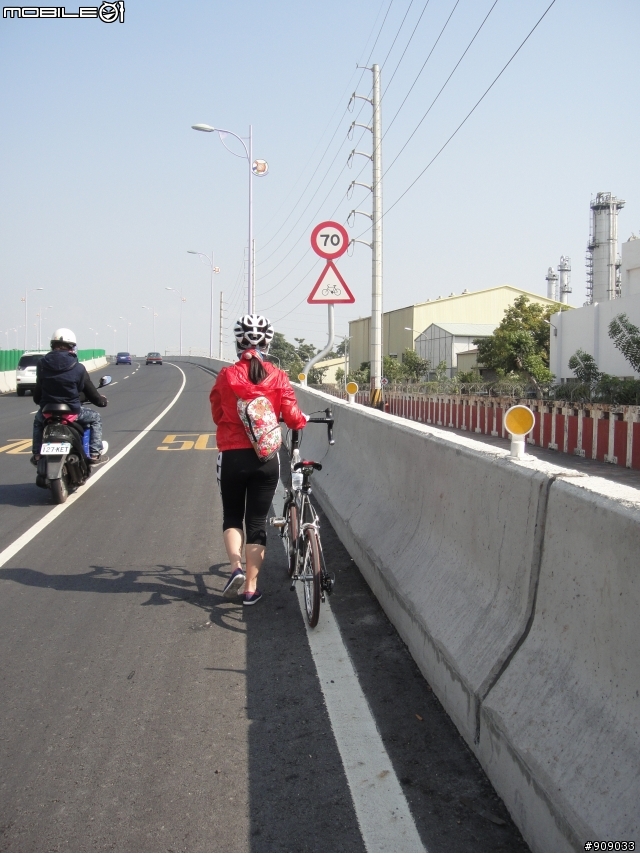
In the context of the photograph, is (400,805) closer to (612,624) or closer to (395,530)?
(612,624)

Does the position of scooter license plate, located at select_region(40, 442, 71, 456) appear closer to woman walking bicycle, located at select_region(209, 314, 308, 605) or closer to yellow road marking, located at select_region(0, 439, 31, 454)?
woman walking bicycle, located at select_region(209, 314, 308, 605)

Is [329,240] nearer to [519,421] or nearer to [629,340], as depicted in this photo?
[519,421]

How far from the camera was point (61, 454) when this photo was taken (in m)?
9.51

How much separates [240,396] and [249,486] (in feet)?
2.05

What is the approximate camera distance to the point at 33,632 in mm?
5180

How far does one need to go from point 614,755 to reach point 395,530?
10.8 feet

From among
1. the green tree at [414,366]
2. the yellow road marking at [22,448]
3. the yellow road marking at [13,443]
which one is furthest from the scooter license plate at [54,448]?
the green tree at [414,366]

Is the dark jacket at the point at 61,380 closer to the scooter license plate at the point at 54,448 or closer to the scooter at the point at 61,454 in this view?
the scooter at the point at 61,454

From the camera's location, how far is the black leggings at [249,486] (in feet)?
18.2

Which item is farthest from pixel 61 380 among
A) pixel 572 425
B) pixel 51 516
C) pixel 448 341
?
pixel 448 341

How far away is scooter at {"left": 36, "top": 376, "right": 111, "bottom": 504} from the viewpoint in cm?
951

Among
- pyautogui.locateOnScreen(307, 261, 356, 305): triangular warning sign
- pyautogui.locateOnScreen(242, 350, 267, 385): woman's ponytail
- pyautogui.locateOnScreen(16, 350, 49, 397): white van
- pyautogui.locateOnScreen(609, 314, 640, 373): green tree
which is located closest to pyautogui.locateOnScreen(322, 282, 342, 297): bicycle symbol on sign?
pyautogui.locateOnScreen(307, 261, 356, 305): triangular warning sign

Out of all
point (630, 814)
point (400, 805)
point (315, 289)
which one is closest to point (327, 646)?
point (400, 805)

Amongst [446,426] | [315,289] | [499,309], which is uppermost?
[499,309]
